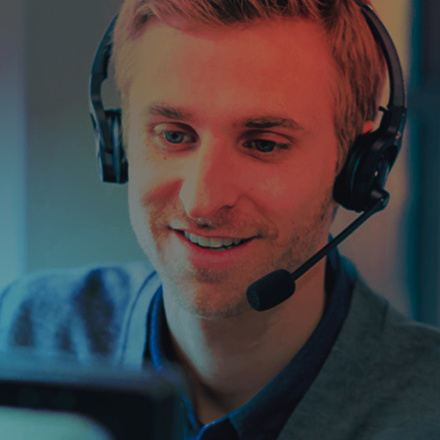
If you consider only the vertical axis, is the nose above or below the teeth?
above

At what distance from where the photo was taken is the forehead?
85 centimetres

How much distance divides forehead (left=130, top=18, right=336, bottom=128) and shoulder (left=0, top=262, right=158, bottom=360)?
43 cm

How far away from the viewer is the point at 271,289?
779 mm

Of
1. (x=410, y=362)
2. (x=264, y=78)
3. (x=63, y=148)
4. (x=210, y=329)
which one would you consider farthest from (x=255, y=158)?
(x=63, y=148)

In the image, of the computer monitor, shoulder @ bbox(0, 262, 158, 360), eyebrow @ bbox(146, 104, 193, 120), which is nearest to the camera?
the computer monitor

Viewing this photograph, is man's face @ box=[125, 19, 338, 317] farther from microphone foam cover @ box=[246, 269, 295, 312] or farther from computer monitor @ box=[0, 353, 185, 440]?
computer monitor @ box=[0, 353, 185, 440]

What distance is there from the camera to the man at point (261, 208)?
0.85 metres

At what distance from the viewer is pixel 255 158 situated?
0.88 meters

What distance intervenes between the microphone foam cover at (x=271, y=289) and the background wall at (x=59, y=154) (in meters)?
0.57

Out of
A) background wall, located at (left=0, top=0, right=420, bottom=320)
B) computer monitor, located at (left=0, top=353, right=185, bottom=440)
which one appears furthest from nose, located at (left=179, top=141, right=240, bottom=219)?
computer monitor, located at (left=0, top=353, right=185, bottom=440)

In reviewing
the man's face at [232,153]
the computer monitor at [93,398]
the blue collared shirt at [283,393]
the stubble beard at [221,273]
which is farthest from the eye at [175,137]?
the computer monitor at [93,398]

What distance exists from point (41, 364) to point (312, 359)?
0.68 metres

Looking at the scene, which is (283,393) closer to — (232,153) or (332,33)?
(232,153)

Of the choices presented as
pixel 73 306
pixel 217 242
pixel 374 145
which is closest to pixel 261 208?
pixel 217 242
